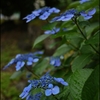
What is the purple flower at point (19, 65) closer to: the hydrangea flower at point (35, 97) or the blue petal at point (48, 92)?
the hydrangea flower at point (35, 97)

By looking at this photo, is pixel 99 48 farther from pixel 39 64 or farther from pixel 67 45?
pixel 39 64

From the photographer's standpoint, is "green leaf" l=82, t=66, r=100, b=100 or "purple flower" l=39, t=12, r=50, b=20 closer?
"green leaf" l=82, t=66, r=100, b=100

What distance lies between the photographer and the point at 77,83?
99 cm

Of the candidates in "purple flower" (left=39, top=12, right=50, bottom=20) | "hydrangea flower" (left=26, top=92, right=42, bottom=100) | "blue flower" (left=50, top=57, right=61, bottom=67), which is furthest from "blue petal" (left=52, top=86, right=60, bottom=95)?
"blue flower" (left=50, top=57, right=61, bottom=67)

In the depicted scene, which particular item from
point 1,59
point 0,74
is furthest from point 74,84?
point 1,59

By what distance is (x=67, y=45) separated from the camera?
1573 millimetres

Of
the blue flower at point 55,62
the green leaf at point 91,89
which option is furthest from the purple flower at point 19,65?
the green leaf at point 91,89

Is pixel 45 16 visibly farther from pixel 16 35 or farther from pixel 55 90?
pixel 16 35

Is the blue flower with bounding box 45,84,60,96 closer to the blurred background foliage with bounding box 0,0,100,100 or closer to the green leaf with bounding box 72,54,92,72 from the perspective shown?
the green leaf with bounding box 72,54,92,72

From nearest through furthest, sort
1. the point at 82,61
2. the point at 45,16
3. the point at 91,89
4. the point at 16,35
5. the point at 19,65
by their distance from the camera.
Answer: the point at 91,89
the point at 45,16
the point at 19,65
the point at 82,61
the point at 16,35

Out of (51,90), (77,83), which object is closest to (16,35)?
(77,83)

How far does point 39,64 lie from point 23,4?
332 cm

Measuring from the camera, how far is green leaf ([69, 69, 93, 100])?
0.97 metres

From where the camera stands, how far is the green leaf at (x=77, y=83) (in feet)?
3.17
